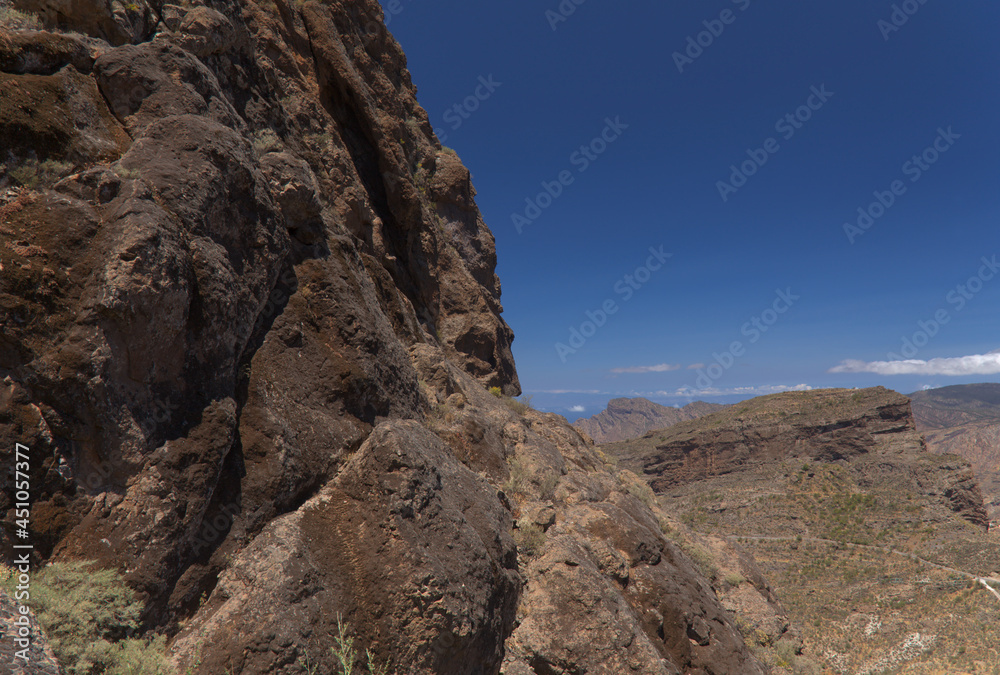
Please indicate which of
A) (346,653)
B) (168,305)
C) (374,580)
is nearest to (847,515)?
(374,580)

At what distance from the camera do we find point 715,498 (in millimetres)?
65188

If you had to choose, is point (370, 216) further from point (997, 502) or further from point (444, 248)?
point (997, 502)

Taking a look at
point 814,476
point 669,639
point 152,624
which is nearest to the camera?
point 152,624

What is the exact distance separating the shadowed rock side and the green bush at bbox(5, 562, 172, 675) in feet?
0.49

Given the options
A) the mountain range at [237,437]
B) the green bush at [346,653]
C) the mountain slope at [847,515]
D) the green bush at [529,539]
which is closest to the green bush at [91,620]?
the mountain range at [237,437]

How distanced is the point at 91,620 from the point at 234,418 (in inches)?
80.3

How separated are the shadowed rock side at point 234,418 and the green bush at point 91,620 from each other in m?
0.15

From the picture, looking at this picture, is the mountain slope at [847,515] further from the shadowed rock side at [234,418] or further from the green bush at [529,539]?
the shadowed rock side at [234,418]

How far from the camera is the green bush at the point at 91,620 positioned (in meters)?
3.60

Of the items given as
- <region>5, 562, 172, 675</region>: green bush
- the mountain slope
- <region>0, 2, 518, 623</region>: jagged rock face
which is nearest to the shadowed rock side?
<region>0, 2, 518, 623</region>: jagged rock face

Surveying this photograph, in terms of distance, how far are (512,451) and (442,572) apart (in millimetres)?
5703

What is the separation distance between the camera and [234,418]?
17.3ft

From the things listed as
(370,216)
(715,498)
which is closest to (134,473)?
(370,216)

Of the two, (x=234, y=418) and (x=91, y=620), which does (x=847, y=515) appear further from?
(x=91, y=620)
